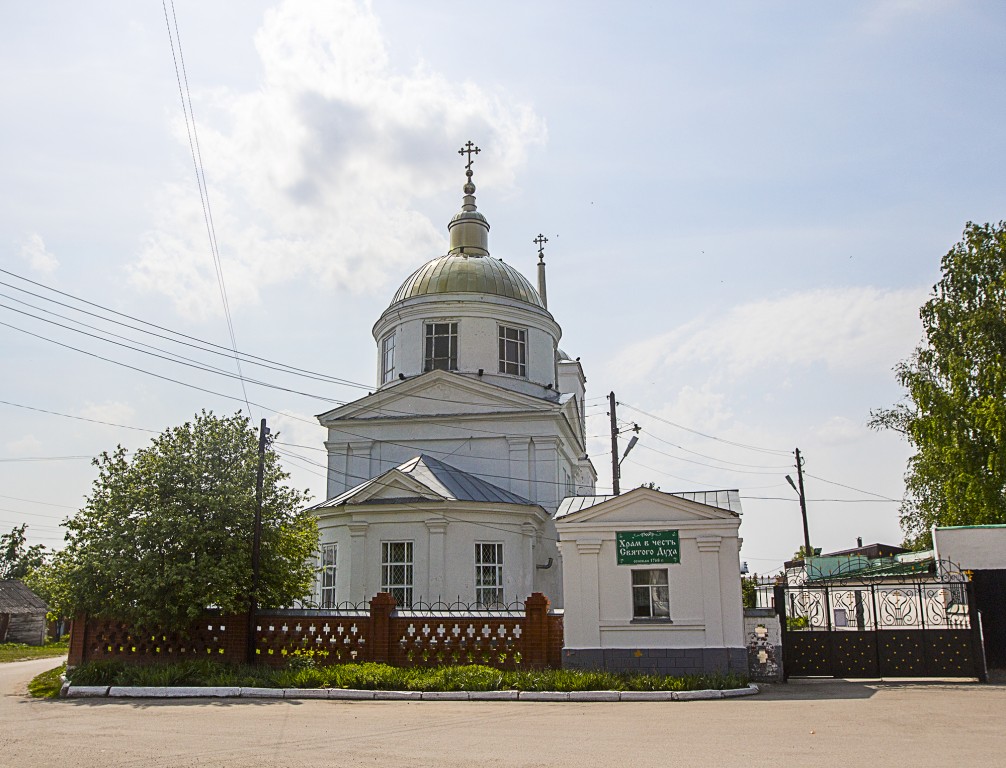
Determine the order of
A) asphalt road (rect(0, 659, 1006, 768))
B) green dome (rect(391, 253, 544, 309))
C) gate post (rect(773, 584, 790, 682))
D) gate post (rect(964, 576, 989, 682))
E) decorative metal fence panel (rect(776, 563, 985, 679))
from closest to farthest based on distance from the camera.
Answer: asphalt road (rect(0, 659, 1006, 768)) < gate post (rect(964, 576, 989, 682)) < decorative metal fence panel (rect(776, 563, 985, 679)) < gate post (rect(773, 584, 790, 682)) < green dome (rect(391, 253, 544, 309))

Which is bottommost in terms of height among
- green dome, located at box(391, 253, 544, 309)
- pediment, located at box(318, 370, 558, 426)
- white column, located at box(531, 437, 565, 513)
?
white column, located at box(531, 437, 565, 513)

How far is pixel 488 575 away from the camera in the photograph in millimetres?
22828

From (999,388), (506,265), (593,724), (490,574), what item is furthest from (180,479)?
(999,388)

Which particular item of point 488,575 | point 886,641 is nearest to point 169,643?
point 488,575

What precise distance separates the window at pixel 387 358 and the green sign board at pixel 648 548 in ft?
46.4

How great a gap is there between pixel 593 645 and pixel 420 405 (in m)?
12.1

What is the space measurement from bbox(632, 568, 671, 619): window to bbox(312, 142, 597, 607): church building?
630 cm

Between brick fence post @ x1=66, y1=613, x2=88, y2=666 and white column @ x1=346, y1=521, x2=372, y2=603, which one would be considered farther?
white column @ x1=346, y1=521, x2=372, y2=603

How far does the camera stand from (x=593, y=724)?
11.7m

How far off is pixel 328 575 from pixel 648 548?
→ 9.71m

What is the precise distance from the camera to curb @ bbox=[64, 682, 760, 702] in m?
14.6

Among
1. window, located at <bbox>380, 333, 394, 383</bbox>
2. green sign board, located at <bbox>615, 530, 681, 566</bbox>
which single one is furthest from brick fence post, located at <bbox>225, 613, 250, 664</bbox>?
window, located at <bbox>380, 333, 394, 383</bbox>

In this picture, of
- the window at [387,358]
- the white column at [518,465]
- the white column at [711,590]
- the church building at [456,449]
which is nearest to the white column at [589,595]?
the white column at [711,590]

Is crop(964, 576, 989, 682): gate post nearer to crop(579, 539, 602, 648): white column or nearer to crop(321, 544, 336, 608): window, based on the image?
crop(579, 539, 602, 648): white column
